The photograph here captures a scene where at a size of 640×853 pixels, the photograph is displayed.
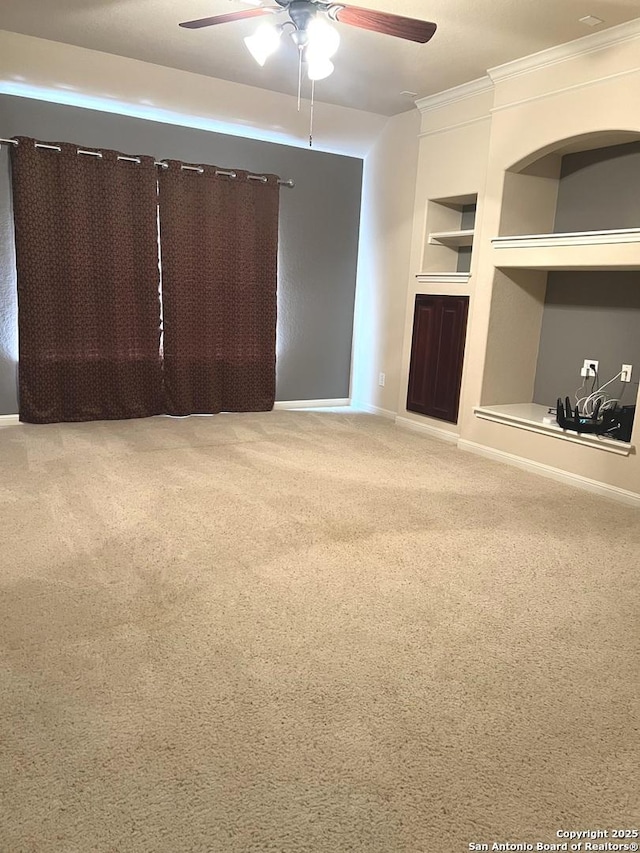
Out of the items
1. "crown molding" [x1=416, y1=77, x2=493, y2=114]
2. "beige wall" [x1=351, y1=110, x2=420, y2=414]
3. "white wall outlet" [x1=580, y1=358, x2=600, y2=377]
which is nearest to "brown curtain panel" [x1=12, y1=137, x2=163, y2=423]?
"beige wall" [x1=351, y1=110, x2=420, y2=414]

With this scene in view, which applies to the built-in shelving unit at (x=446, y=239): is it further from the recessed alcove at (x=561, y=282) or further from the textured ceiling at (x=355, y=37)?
the textured ceiling at (x=355, y=37)

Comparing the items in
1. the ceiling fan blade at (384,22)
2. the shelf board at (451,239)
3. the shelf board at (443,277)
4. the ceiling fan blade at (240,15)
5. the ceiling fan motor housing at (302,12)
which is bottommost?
the shelf board at (443,277)

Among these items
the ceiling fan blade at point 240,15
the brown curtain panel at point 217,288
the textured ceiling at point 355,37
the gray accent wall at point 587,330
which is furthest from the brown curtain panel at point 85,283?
the gray accent wall at point 587,330

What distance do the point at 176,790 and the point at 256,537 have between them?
5.16 feet

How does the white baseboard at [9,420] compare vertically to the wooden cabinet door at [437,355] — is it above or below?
below

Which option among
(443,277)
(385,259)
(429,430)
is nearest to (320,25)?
(443,277)

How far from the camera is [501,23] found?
380 cm

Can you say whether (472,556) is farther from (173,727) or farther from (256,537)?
(173,727)

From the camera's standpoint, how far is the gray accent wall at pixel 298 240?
5078 mm

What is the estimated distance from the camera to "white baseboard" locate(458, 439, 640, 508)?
3.93 meters

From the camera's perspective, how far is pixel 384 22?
2945 mm

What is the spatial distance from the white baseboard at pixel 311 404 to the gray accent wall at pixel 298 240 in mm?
50

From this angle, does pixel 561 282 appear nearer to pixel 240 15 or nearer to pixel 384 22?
pixel 384 22

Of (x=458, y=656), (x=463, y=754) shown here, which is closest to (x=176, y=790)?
(x=463, y=754)
